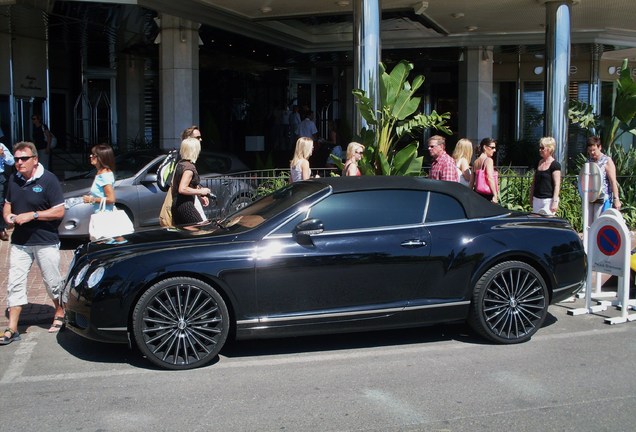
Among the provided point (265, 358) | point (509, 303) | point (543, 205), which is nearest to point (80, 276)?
point (265, 358)

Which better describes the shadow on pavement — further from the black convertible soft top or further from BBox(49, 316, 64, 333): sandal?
the black convertible soft top

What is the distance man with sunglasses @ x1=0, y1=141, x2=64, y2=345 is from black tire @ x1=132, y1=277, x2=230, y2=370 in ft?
5.03

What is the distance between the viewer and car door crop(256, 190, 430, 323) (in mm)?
5863

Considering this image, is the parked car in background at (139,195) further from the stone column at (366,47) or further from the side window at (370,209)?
the side window at (370,209)

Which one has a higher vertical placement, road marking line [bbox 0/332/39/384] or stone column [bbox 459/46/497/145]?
stone column [bbox 459/46/497/145]

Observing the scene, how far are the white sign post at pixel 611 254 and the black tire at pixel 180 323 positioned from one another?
397 centimetres

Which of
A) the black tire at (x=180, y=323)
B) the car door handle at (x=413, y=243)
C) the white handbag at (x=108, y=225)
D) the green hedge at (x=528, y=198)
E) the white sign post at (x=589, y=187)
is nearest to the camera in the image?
the black tire at (x=180, y=323)

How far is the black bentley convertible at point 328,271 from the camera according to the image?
5695 millimetres

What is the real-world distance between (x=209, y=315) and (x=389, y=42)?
16921mm

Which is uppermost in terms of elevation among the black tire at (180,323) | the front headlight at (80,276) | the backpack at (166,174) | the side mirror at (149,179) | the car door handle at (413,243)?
the backpack at (166,174)

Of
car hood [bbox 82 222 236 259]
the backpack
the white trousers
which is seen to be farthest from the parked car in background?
car hood [bbox 82 222 236 259]

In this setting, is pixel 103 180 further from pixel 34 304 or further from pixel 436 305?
pixel 436 305

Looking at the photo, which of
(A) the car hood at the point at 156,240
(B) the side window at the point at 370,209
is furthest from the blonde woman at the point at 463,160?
(A) the car hood at the point at 156,240

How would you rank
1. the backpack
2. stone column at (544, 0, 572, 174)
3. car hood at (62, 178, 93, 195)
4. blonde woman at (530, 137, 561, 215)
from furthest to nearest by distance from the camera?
stone column at (544, 0, 572, 174), car hood at (62, 178, 93, 195), blonde woman at (530, 137, 561, 215), the backpack
